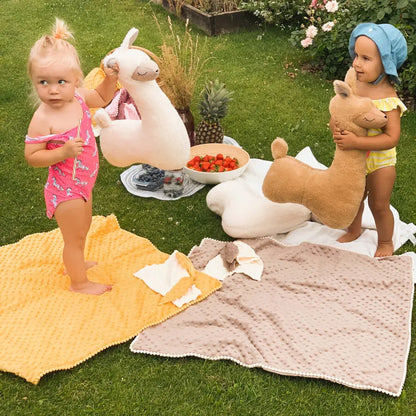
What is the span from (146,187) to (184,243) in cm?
76

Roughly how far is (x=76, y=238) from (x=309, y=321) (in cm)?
145

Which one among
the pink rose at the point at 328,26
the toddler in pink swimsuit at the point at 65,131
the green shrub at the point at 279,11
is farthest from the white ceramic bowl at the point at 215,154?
the green shrub at the point at 279,11

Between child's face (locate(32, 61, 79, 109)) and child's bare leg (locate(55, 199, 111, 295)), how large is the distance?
→ 1.87 feet

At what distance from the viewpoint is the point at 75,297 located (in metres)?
3.36

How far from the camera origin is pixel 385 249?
367cm

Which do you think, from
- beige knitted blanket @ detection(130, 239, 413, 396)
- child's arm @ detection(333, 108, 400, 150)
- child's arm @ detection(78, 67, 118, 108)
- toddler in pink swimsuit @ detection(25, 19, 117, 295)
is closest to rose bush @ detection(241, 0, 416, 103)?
child's arm @ detection(333, 108, 400, 150)

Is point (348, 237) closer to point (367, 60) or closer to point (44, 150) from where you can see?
point (367, 60)

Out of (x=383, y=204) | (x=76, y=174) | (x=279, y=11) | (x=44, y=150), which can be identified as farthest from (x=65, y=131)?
(x=279, y=11)

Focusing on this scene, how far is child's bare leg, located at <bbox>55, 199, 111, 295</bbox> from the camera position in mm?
3025

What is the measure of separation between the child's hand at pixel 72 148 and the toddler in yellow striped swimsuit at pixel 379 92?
1.54 m

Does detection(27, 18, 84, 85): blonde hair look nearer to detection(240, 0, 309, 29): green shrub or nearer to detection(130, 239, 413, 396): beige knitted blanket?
detection(130, 239, 413, 396): beige knitted blanket

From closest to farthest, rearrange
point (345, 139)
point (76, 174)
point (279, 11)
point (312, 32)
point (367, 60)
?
point (76, 174), point (367, 60), point (345, 139), point (312, 32), point (279, 11)

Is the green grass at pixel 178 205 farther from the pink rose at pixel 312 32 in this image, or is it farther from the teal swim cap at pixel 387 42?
the teal swim cap at pixel 387 42

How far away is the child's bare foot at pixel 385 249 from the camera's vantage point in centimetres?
366
